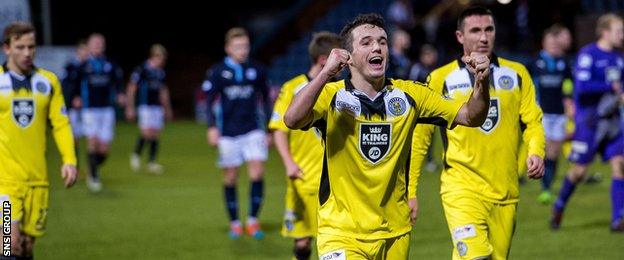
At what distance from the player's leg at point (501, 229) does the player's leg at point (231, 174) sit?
4994mm

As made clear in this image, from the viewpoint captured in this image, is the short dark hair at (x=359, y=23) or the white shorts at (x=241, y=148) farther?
the white shorts at (x=241, y=148)

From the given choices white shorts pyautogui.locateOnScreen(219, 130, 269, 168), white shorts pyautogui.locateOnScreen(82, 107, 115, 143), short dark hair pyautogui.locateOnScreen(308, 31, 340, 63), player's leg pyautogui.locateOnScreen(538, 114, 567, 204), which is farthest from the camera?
white shorts pyautogui.locateOnScreen(82, 107, 115, 143)

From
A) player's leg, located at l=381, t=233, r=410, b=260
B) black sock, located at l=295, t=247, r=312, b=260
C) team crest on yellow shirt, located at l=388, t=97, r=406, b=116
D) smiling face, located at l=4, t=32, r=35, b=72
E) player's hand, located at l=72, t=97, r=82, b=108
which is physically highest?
smiling face, located at l=4, t=32, r=35, b=72

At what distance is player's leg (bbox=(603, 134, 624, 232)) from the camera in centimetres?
1120

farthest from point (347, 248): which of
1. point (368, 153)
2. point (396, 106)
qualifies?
point (396, 106)

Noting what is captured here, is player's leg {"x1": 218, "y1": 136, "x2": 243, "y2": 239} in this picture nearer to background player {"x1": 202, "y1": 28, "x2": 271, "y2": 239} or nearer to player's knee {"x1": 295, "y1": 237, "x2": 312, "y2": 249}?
background player {"x1": 202, "y1": 28, "x2": 271, "y2": 239}

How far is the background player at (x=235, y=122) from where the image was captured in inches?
465

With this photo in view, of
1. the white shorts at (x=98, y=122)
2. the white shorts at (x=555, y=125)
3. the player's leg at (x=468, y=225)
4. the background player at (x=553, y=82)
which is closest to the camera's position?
the player's leg at (x=468, y=225)

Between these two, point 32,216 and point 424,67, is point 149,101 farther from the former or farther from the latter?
point 32,216

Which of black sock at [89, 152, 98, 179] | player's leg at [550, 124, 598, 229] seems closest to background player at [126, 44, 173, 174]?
black sock at [89, 152, 98, 179]

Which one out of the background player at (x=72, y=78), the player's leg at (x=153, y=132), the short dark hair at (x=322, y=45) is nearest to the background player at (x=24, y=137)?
the short dark hair at (x=322, y=45)

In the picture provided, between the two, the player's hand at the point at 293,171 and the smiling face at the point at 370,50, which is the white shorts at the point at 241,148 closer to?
the player's hand at the point at 293,171

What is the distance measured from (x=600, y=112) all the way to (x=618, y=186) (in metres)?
0.93

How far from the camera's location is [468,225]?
6855 millimetres
